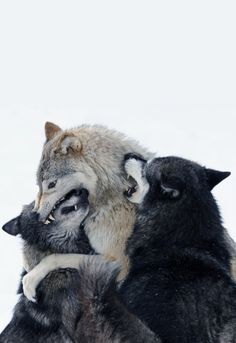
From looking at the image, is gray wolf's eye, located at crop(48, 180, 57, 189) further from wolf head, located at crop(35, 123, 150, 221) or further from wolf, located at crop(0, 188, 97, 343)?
wolf, located at crop(0, 188, 97, 343)

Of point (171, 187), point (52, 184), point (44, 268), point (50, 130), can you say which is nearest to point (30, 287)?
point (44, 268)

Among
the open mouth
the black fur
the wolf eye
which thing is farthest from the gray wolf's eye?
the black fur

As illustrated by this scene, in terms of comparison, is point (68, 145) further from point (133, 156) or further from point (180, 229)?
point (180, 229)

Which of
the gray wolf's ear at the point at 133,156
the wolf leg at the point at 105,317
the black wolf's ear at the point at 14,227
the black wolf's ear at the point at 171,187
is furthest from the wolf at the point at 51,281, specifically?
the black wolf's ear at the point at 171,187

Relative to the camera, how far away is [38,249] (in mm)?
5566

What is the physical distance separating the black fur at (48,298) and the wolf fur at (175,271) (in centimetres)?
28

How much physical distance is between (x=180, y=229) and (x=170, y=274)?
0.40 metres

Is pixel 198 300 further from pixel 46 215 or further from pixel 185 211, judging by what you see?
pixel 46 215

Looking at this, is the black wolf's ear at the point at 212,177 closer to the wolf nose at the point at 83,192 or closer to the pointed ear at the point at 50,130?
the wolf nose at the point at 83,192

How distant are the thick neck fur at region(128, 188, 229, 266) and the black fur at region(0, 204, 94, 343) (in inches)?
20.1

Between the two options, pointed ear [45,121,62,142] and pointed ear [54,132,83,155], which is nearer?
pointed ear [54,132,83,155]

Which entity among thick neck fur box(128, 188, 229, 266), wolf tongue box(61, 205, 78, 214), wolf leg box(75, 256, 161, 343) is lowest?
wolf leg box(75, 256, 161, 343)

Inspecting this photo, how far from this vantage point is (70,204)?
6016 mm

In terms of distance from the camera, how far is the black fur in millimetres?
4770
